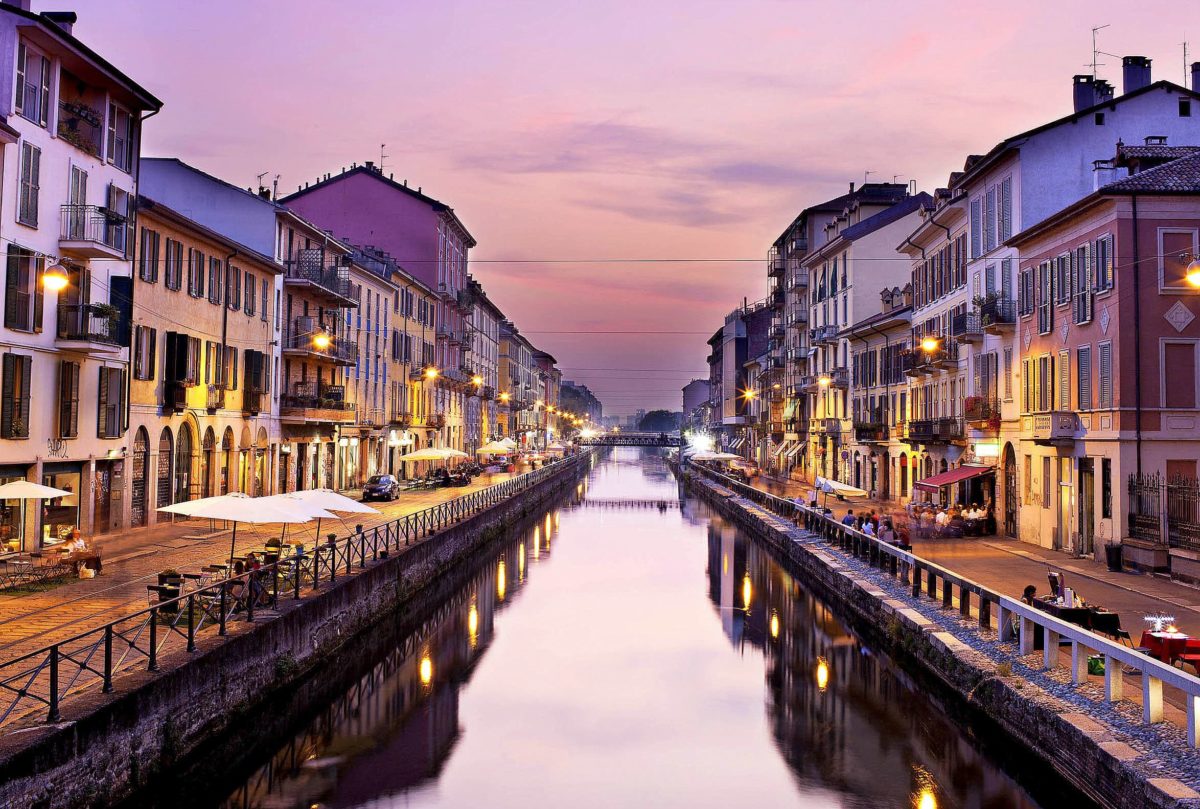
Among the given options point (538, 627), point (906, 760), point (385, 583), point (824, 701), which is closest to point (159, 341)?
point (385, 583)

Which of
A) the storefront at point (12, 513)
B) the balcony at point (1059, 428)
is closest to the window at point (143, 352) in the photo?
the storefront at point (12, 513)

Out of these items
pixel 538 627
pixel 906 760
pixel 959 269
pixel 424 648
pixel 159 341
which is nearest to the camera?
pixel 906 760

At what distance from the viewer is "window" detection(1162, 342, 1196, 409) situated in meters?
27.2

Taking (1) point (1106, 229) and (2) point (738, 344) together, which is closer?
(1) point (1106, 229)

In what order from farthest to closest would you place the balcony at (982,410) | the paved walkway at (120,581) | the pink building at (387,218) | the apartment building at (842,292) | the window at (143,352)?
the pink building at (387,218) < the apartment building at (842,292) < the balcony at (982,410) < the window at (143,352) < the paved walkway at (120,581)

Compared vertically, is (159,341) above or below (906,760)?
above

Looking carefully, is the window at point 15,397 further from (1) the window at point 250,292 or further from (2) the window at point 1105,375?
(2) the window at point 1105,375

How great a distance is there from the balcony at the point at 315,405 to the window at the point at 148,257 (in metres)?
13.6

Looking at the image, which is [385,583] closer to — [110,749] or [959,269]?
[110,749]

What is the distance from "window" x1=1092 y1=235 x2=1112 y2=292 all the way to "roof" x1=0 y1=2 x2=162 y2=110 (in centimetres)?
2596

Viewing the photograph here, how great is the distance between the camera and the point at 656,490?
93.4m

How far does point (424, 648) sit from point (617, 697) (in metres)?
5.65

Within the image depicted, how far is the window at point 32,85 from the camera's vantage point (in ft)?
82.6

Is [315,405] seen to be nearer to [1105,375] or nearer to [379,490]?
Result: [379,490]
